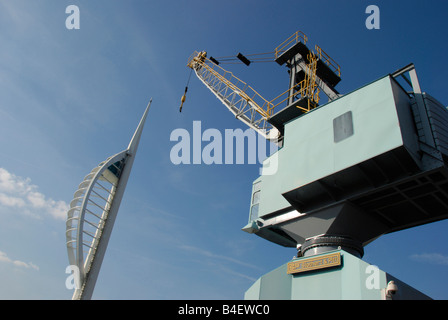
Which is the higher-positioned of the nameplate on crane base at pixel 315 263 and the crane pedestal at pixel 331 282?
the nameplate on crane base at pixel 315 263

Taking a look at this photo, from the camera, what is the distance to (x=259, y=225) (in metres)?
17.3

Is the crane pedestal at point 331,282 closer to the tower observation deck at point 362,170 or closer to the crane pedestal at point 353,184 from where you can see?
the crane pedestal at point 353,184

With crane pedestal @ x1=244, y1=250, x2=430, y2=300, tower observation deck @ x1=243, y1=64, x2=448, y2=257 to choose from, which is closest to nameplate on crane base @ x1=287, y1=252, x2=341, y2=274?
crane pedestal @ x1=244, y1=250, x2=430, y2=300

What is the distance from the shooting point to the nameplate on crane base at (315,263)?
13.0 m

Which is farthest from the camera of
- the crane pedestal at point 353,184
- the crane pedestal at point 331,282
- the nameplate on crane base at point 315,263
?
the nameplate on crane base at point 315,263

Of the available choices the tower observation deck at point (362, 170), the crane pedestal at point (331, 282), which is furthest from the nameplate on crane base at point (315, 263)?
the tower observation deck at point (362, 170)

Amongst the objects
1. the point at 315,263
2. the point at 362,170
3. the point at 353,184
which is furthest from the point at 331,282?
the point at 362,170

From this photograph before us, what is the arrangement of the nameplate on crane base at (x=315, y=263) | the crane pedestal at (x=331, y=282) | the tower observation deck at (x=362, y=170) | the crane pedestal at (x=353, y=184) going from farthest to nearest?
1. the nameplate on crane base at (x=315, y=263)
2. the tower observation deck at (x=362, y=170)
3. the crane pedestal at (x=353, y=184)
4. the crane pedestal at (x=331, y=282)

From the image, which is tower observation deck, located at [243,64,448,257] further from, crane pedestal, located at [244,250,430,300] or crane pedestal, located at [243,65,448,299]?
crane pedestal, located at [244,250,430,300]

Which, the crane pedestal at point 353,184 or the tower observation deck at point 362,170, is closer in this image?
the crane pedestal at point 353,184

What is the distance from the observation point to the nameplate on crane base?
1297cm

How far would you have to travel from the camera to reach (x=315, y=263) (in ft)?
45.0

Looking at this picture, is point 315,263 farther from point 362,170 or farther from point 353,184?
point 362,170
